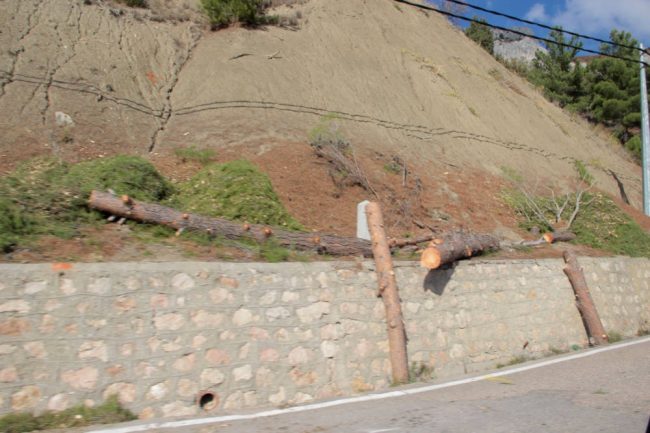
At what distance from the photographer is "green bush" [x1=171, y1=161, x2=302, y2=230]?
975cm

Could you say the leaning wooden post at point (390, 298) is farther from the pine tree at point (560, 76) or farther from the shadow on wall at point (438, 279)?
the pine tree at point (560, 76)

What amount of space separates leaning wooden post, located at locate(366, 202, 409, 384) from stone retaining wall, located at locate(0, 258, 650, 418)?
12cm

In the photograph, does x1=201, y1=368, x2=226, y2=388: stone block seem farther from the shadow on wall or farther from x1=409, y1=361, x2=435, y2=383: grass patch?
the shadow on wall

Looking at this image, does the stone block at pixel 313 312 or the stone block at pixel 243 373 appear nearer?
the stone block at pixel 243 373

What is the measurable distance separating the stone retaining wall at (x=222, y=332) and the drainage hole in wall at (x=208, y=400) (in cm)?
2

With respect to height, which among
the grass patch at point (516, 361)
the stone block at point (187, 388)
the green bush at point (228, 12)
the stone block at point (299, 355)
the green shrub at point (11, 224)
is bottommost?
the grass patch at point (516, 361)

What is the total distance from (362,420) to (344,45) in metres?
18.0

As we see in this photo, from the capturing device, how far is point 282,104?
A: 55.2 feet

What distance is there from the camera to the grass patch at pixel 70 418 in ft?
16.3

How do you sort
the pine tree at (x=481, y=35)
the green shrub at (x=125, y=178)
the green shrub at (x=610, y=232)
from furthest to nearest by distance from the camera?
the pine tree at (x=481, y=35), the green shrub at (x=610, y=232), the green shrub at (x=125, y=178)

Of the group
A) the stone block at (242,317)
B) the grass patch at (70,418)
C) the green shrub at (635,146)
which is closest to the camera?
the grass patch at (70,418)

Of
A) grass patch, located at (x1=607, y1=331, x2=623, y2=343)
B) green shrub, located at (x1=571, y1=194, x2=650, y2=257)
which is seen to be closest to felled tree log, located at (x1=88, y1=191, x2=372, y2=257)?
grass patch, located at (x1=607, y1=331, x2=623, y2=343)

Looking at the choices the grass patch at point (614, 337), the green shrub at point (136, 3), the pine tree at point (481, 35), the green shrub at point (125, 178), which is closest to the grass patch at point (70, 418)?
the green shrub at point (125, 178)

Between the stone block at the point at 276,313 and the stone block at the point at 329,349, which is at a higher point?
the stone block at the point at 276,313
